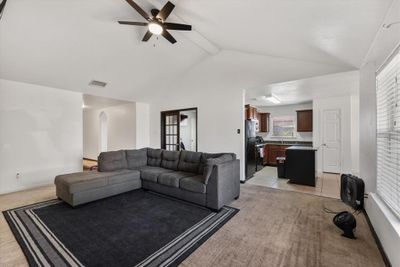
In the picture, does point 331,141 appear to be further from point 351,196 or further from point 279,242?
point 279,242

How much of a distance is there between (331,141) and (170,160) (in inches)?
197

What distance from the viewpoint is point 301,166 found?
4.48 metres

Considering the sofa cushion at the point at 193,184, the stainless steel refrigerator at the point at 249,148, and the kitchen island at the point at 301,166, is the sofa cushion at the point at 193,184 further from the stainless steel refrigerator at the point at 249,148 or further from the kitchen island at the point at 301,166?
the kitchen island at the point at 301,166

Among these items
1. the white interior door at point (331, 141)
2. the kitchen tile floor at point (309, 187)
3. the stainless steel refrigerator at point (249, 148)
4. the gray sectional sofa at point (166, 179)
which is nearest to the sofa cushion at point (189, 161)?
the gray sectional sofa at point (166, 179)

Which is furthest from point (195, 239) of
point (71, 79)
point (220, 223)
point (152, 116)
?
point (152, 116)

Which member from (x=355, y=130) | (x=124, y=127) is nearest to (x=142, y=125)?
(x=124, y=127)

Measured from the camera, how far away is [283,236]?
88.1 inches

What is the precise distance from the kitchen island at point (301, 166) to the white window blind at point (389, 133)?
6.41 feet

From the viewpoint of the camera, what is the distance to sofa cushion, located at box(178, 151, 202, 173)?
384 centimetres

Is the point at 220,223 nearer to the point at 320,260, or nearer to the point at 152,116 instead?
the point at 320,260

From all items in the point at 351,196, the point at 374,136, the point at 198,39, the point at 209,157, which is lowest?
the point at 351,196

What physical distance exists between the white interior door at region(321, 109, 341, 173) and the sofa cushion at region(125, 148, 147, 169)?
18.0 feet

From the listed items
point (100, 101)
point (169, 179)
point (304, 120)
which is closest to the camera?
point (169, 179)

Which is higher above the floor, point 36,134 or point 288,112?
point 288,112
